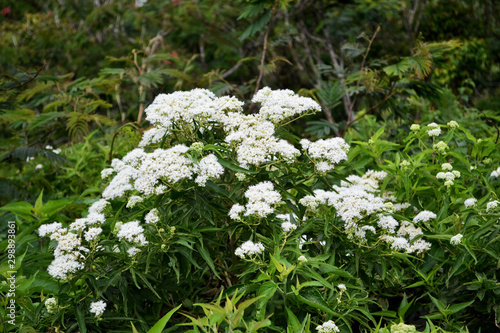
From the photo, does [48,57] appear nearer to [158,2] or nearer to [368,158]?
[158,2]

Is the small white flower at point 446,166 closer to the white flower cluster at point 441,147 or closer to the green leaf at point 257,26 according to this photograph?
the white flower cluster at point 441,147

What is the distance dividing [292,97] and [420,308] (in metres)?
1.24

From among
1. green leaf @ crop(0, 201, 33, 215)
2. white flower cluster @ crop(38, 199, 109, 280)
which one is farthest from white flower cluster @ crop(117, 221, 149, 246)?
green leaf @ crop(0, 201, 33, 215)

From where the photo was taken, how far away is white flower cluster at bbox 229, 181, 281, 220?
1.95 metres

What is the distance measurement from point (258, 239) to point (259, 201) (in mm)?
236

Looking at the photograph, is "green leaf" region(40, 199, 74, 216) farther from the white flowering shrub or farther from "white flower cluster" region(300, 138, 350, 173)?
"white flower cluster" region(300, 138, 350, 173)

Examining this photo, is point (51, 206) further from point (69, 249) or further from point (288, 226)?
point (288, 226)

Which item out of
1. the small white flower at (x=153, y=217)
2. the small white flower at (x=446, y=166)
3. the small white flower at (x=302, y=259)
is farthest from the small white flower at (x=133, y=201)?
the small white flower at (x=446, y=166)

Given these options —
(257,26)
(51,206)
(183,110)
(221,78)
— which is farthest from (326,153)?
(257,26)

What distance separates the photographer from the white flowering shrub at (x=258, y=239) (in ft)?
6.58

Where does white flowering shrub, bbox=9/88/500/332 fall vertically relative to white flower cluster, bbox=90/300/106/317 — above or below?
above

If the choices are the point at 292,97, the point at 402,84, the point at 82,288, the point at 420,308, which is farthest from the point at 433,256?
the point at 402,84

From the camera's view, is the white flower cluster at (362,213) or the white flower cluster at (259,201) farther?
the white flower cluster at (362,213)

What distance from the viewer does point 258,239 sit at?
2125mm
